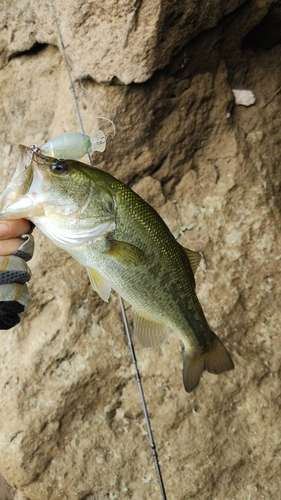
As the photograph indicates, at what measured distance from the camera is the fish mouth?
1.63 meters

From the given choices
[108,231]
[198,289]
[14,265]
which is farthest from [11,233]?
[198,289]

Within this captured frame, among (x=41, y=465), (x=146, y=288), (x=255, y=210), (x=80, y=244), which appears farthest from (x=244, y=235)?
(x=41, y=465)

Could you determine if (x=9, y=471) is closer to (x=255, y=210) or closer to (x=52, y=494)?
Result: (x=52, y=494)

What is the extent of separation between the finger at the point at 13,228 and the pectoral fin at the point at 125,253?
337 millimetres

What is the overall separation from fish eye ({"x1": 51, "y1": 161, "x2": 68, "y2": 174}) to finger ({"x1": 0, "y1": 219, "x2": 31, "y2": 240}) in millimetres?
245

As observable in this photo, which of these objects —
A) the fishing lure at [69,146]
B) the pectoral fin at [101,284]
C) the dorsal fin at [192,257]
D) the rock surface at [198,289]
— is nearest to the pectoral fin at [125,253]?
the pectoral fin at [101,284]

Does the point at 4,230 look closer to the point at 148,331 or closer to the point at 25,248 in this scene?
the point at 25,248

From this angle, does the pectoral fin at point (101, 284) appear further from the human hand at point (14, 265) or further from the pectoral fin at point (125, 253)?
the human hand at point (14, 265)

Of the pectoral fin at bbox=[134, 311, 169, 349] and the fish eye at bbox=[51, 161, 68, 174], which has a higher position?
the fish eye at bbox=[51, 161, 68, 174]

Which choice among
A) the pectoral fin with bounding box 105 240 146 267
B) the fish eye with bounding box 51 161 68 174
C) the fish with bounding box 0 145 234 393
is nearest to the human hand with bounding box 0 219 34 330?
the fish with bounding box 0 145 234 393

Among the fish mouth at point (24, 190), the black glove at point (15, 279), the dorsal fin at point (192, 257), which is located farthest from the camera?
the dorsal fin at point (192, 257)

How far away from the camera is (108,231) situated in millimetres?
1741

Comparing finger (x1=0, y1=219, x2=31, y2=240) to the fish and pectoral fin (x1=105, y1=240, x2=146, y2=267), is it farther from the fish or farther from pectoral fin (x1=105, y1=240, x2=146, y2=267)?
pectoral fin (x1=105, y1=240, x2=146, y2=267)

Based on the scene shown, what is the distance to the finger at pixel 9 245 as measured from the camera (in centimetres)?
185
